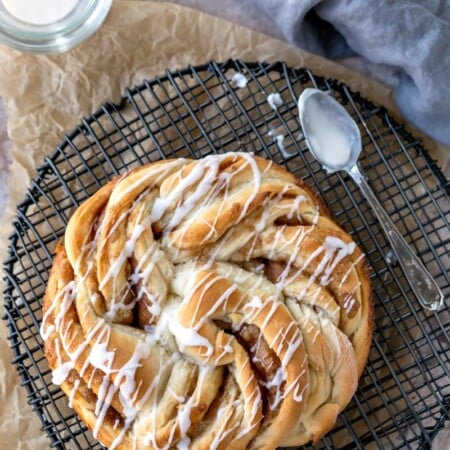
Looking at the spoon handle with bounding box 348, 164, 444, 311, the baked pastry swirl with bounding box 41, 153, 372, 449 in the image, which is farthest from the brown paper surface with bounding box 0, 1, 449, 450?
the baked pastry swirl with bounding box 41, 153, 372, 449

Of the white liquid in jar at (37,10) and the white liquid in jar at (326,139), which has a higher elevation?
the white liquid in jar at (37,10)

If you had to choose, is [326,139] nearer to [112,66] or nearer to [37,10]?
[112,66]

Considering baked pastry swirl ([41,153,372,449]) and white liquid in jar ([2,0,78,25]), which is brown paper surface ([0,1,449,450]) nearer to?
white liquid in jar ([2,0,78,25])

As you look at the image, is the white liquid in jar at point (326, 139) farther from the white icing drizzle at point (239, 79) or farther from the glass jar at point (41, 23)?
the glass jar at point (41, 23)

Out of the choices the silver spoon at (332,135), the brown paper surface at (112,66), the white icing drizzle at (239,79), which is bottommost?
the silver spoon at (332,135)

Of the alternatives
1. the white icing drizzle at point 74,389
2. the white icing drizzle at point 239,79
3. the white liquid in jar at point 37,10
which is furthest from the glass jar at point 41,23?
the white icing drizzle at point 74,389

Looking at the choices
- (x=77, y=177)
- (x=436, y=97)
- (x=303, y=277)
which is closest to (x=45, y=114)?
(x=77, y=177)

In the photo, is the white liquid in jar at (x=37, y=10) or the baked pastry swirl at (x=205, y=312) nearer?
the baked pastry swirl at (x=205, y=312)

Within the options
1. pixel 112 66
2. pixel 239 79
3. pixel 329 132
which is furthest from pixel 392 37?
pixel 112 66
